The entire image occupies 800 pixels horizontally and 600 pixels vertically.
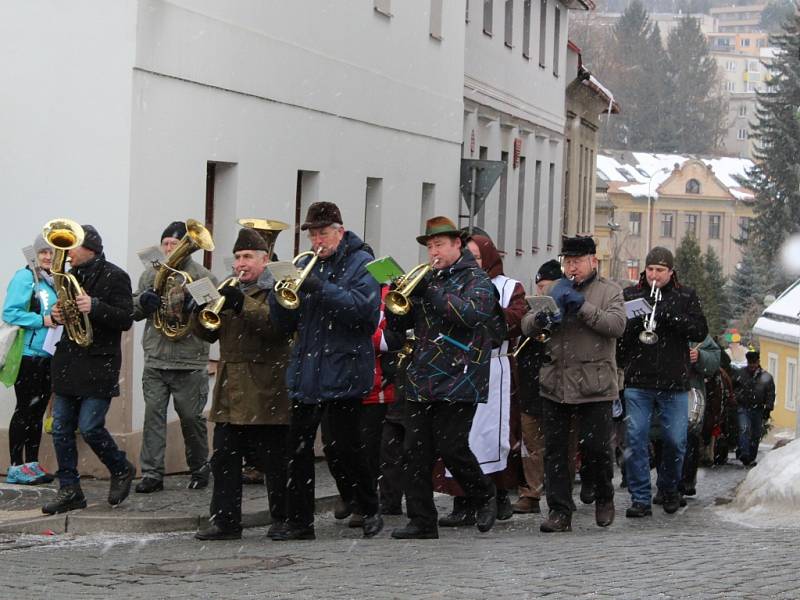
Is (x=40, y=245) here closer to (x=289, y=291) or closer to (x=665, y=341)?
(x=289, y=291)

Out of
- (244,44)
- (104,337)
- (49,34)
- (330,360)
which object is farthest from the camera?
(244,44)

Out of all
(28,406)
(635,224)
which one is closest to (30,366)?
(28,406)

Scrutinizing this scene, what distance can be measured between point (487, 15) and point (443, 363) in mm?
18622

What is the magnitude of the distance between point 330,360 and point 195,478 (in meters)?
2.94

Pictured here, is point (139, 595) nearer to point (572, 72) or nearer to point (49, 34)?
point (49, 34)

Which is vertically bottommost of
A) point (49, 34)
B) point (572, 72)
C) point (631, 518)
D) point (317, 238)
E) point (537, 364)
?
point (631, 518)

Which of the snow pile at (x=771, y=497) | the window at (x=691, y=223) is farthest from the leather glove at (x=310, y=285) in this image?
the window at (x=691, y=223)

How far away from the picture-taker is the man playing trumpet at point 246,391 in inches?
390

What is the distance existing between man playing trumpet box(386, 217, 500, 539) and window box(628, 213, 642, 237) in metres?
112

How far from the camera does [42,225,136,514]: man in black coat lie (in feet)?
35.0

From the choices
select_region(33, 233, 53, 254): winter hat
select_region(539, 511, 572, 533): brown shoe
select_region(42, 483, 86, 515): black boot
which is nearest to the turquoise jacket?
select_region(33, 233, 53, 254): winter hat

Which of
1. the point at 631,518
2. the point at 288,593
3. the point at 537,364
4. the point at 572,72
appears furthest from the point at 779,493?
the point at 572,72

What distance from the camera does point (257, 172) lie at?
1543cm

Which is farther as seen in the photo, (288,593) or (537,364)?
(537,364)
